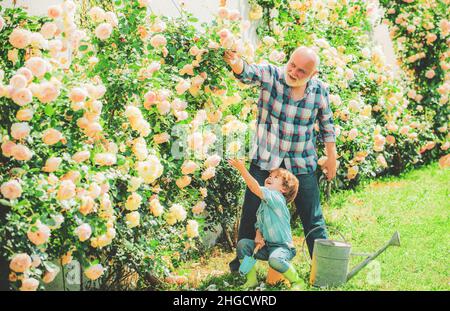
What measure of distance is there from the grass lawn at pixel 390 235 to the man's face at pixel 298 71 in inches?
47.2

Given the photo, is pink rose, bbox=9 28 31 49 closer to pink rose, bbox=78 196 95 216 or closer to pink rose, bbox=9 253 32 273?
pink rose, bbox=78 196 95 216

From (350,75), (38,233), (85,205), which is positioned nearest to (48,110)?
(85,205)

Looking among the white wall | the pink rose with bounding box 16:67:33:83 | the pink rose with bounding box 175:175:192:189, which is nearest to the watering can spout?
the pink rose with bounding box 175:175:192:189

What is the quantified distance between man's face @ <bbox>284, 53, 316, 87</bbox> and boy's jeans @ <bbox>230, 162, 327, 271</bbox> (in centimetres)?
53

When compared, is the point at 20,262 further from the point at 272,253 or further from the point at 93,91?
the point at 272,253

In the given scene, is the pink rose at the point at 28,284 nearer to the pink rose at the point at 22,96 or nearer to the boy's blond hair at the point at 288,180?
the pink rose at the point at 22,96

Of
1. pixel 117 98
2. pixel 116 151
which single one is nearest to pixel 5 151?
pixel 116 151

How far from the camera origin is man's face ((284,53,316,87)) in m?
3.89

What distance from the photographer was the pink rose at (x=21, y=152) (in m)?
2.94

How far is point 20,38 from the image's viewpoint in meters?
3.09

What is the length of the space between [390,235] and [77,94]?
3.05m

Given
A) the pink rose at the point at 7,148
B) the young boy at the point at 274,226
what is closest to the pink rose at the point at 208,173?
the young boy at the point at 274,226

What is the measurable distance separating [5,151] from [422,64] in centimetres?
610

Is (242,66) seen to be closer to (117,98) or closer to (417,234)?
(117,98)
